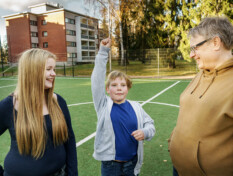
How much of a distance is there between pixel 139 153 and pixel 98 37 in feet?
182

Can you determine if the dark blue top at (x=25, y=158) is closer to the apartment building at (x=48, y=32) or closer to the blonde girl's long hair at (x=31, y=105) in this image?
the blonde girl's long hair at (x=31, y=105)

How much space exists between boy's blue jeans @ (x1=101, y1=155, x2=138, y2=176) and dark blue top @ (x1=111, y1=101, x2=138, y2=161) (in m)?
0.07

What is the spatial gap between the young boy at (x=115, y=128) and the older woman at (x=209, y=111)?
550 millimetres

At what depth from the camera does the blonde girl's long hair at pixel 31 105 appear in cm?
172

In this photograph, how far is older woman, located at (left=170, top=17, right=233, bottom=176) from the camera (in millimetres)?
1579

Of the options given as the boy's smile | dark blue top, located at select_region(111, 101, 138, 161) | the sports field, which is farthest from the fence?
dark blue top, located at select_region(111, 101, 138, 161)

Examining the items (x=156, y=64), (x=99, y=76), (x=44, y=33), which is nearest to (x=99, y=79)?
(x=99, y=76)

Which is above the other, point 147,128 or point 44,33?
point 44,33

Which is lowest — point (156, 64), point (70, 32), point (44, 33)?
point (156, 64)

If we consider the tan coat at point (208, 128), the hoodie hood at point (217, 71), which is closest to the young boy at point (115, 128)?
the tan coat at point (208, 128)

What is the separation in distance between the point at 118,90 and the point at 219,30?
1251mm

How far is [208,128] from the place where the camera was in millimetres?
1646

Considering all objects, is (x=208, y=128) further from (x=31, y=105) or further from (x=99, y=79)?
(x=31, y=105)

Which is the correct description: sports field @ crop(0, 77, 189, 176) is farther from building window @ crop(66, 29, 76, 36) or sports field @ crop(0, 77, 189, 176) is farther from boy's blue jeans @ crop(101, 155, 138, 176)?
building window @ crop(66, 29, 76, 36)
